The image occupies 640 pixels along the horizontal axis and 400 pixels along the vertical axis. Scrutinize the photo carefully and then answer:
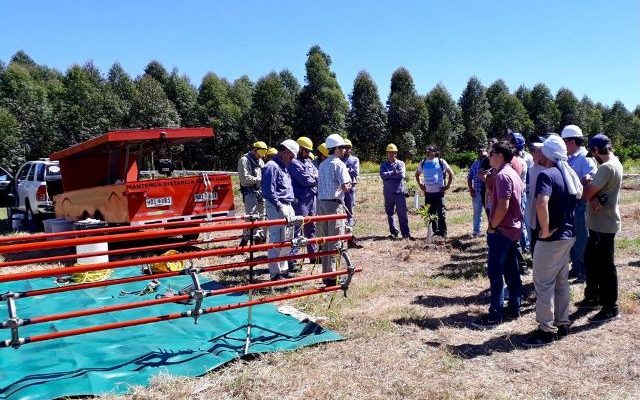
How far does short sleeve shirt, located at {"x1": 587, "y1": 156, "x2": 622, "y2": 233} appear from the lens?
202 inches

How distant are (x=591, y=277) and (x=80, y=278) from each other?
6.35 metres

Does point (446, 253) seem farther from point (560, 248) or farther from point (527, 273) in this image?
point (560, 248)

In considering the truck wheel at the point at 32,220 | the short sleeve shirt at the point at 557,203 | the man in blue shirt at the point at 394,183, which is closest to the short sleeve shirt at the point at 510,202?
the short sleeve shirt at the point at 557,203

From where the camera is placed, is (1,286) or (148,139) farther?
(148,139)

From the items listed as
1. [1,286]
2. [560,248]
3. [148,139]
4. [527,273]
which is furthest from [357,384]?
[148,139]

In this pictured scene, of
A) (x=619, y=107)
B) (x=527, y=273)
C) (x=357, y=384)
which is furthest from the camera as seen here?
(x=619, y=107)

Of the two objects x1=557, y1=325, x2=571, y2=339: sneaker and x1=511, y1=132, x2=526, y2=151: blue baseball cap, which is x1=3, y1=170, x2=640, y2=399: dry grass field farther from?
x1=511, y1=132, x2=526, y2=151: blue baseball cap

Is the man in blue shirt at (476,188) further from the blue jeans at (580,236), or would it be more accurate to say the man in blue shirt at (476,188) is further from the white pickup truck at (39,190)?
the white pickup truck at (39,190)

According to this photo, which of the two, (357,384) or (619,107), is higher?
(619,107)

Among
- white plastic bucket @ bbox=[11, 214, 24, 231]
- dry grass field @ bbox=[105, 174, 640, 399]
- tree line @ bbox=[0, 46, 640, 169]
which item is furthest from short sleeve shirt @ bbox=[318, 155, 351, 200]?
tree line @ bbox=[0, 46, 640, 169]

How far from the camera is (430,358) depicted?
4297 mm

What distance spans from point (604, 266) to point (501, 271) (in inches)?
41.4

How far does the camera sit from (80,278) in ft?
23.6

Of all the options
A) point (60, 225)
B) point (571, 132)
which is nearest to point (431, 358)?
point (571, 132)
